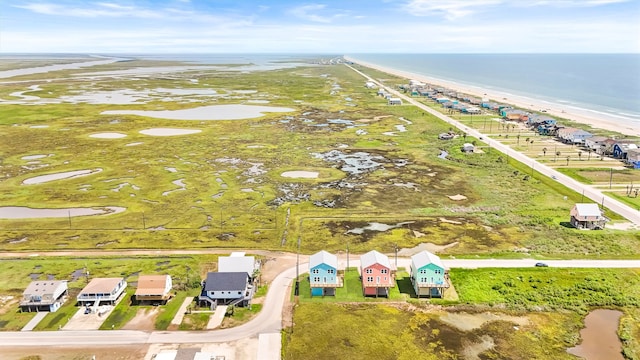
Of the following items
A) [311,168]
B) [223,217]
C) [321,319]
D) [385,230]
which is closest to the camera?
[321,319]

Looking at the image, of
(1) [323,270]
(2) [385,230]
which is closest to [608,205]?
(2) [385,230]

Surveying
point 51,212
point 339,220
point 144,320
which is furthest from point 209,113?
point 144,320

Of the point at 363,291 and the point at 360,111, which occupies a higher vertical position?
the point at 360,111

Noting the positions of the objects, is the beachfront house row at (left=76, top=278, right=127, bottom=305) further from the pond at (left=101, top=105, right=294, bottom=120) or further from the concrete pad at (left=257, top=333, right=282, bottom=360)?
the pond at (left=101, top=105, right=294, bottom=120)

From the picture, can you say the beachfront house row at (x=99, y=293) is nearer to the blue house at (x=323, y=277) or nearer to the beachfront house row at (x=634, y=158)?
the blue house at (x=323, y=277)

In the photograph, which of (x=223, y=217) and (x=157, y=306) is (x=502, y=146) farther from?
(x=157, y=306)

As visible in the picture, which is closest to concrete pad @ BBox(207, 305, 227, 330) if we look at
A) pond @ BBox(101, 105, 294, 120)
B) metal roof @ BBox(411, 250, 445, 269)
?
metal roof @ BBox(411, 250, 445, 269)
